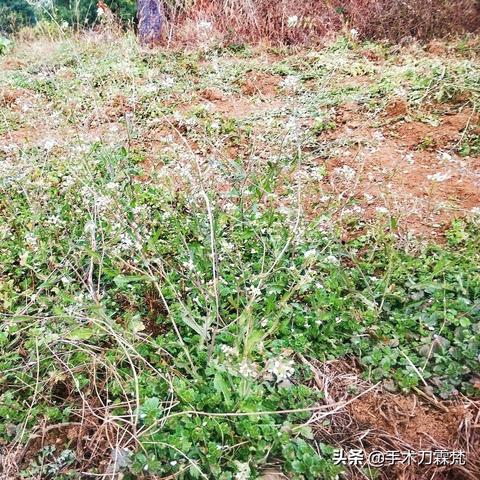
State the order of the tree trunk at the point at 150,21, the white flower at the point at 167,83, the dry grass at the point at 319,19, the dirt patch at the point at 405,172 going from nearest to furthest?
the dirt patch at the point at 405,172
the white flower at the point at 167,83
the dry grass at the point at 319,19
the tree trunk at the point at 150,21

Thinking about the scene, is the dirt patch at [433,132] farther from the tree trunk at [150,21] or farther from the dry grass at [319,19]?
the tree trunk at [150,21]

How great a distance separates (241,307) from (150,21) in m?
6.75

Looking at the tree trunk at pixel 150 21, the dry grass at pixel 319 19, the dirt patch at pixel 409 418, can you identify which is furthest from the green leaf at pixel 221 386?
the tree trunk at pixel 150 21

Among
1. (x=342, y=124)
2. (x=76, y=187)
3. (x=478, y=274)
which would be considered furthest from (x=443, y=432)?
(x=342, y=124)

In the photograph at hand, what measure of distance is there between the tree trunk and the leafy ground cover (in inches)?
162

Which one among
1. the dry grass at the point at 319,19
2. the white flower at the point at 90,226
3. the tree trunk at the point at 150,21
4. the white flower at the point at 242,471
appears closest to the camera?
the white flower at the point at 242,471

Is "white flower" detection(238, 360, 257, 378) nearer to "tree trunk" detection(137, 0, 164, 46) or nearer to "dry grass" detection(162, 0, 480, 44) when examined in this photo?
"dry grass" detection(162, 0, 480, 44)

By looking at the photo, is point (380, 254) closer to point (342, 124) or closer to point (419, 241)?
point (419, 241)

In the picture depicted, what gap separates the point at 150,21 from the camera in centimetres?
743

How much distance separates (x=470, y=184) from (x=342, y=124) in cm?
134

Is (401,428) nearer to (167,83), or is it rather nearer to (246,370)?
(246,370)

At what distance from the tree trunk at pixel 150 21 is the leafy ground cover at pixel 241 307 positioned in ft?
13.5

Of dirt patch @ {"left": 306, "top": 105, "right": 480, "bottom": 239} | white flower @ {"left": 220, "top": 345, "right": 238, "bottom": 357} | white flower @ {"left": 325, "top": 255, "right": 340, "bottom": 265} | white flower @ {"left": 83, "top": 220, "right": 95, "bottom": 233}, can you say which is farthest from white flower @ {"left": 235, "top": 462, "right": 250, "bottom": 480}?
dirt patch @ {"left": 306, "top": 105, "right": 480, "bottom": 239}

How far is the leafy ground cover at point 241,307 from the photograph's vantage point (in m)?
1.69
